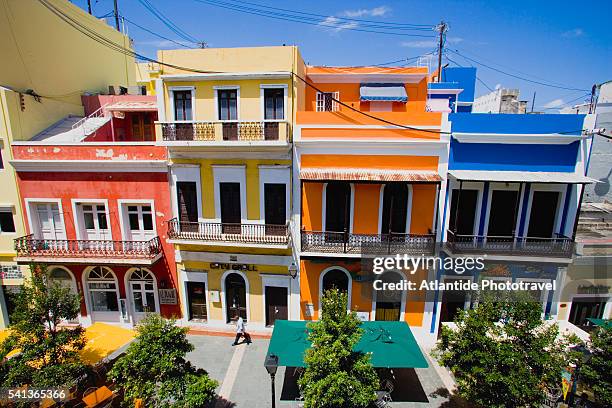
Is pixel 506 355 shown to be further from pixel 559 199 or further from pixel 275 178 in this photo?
pixel 275 178

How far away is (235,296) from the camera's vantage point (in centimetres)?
1248

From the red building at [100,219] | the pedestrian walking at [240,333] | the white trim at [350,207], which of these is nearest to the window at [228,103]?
the red building at [100,219]

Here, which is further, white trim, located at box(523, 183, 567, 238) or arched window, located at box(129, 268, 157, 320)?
arched window, located at box(129, 268, 157, 320)

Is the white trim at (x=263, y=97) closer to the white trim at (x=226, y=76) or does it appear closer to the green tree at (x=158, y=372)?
the white trim at (x=226, y=76)

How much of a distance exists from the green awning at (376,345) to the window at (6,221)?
11.9 meters

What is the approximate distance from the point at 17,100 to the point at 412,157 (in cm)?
1557

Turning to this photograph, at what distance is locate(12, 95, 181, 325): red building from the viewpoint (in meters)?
11.5

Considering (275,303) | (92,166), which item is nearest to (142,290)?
(92,166)

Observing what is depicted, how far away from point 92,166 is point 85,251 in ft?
A: 11.1

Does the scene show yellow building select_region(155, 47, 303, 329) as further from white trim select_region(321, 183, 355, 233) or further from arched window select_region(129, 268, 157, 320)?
arched window select_region(129, 268, 157, 320)

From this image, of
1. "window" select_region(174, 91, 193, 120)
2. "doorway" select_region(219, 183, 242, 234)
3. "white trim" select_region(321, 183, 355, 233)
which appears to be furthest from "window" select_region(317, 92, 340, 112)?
"window" select_region(174, 91, 193, 120)

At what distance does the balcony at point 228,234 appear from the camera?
1096 cm

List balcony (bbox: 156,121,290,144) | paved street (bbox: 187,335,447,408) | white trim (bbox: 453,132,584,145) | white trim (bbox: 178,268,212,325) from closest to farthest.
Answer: paved street (bbox: 187,335,447,408) < white trim (bbox: 453,132,584,145) < balcony (bbox: 156,121,290,144) < white trim (bbox: 178,268,212,325)

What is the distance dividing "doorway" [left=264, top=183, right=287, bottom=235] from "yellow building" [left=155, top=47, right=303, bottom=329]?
0.04m
